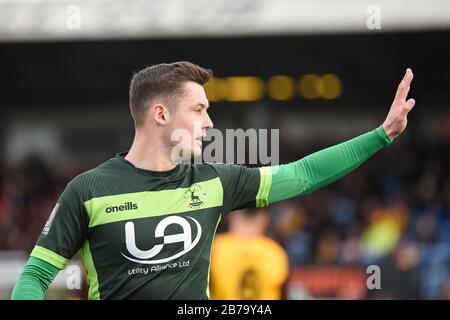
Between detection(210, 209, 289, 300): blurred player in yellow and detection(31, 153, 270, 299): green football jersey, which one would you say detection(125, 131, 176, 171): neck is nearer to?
detection(31, 153, 270, 299): green football jersey

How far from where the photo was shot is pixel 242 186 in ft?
13.0

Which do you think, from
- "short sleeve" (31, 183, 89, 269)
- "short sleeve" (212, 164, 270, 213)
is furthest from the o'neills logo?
"short sleeve" (212, 164, 270, 213)

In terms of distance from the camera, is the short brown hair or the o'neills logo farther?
the short brown hair

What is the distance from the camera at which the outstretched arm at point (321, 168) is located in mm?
3875

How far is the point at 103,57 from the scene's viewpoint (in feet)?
45.0

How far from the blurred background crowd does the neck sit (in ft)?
20.5

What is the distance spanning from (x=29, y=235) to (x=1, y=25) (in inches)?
110

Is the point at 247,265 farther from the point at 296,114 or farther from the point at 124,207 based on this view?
the point at 296,114

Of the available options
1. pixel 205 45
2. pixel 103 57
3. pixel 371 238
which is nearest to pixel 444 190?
pixel 371 238

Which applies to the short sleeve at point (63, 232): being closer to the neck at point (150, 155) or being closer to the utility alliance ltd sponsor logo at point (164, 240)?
the utility alliance ltd sponsor logo at point (164, 240)

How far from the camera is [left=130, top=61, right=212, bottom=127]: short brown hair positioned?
388 centimetres

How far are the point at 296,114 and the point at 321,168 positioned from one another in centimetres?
1060

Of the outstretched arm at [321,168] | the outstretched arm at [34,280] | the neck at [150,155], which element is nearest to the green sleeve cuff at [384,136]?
the outstretched arm at [321,168]
